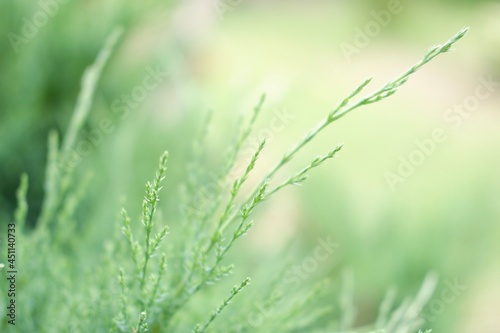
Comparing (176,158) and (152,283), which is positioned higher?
(176,158)

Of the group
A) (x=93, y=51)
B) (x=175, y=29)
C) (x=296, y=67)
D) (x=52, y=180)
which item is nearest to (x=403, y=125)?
(x=296, y=67)

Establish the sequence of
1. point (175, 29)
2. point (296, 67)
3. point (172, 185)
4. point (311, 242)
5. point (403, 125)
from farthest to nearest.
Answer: point (296, 67) < point (403, 125) < point (175, 29) < point (311, 242) < point (172, 185)

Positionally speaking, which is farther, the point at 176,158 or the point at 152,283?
the point at 176,158

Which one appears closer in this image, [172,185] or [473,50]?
[172,185]

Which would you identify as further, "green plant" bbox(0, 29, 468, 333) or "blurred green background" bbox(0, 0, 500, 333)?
"blurred green background" bbox(0, 0, 500, 333)

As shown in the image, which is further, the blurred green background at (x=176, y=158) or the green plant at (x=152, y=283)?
the blurred green background at (x=176, y=158)

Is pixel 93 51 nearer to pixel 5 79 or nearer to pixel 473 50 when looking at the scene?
pixel 5 79

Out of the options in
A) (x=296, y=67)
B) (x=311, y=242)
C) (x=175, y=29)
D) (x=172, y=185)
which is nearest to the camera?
(x=172, y=185)

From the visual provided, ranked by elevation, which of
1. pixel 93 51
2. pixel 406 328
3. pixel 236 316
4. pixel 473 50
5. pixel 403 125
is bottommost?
pixel 406 328

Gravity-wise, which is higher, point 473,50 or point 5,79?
point 473,50

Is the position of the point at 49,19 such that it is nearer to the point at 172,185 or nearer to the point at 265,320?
the point at 172,185
